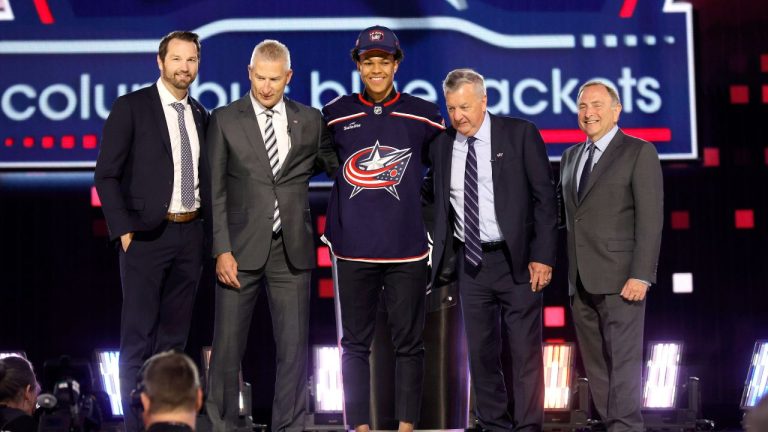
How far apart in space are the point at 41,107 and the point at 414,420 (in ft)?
10.7

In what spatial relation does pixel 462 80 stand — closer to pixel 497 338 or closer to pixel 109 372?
pixel 497 338

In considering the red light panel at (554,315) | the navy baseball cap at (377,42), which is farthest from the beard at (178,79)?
the red light panel at (554,315)

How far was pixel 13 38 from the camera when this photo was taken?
6.35 metres

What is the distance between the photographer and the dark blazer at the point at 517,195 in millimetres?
4414

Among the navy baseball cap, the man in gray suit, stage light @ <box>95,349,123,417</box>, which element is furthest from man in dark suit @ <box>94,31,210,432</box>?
stage light @ <box>95,349,123,417</box>

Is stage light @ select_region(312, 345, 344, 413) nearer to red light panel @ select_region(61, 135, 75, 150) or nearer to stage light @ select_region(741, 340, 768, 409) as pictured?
red light panel @ select_region(61, 135, 75, 150)

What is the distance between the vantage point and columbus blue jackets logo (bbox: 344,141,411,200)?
427 cm

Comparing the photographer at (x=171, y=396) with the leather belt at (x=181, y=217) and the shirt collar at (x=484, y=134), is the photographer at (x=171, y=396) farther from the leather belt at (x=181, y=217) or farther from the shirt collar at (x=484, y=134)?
the shirt collar at (x=484, y=134)

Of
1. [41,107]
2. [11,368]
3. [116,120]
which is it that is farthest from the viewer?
[41,107]

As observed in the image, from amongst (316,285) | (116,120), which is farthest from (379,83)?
(316,285)

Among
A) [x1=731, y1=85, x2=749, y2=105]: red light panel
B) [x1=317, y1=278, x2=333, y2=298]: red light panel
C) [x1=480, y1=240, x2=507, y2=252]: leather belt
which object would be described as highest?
[x1=731, y1=85, x2=749, y2=105]: red light panel

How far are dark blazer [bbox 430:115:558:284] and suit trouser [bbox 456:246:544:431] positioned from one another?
7cm

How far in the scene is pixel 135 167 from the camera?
4234 mm

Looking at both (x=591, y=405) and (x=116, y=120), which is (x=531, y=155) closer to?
(x=116, y=120)
